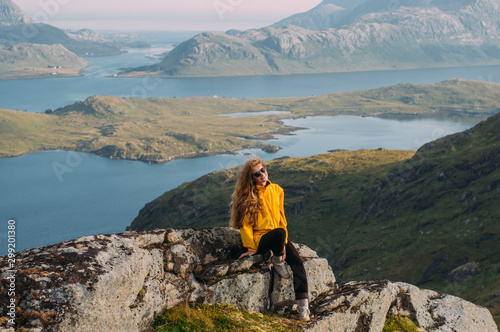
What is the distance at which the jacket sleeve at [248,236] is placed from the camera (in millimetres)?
17922

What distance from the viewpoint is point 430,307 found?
2050 centimetres

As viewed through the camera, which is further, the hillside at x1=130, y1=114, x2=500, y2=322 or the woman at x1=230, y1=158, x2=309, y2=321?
the hillside at x1=130, y1=114, x2=500, y2=322

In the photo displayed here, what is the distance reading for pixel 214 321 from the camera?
49.5 ft

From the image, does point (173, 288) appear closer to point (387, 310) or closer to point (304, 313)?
point (304, 313)

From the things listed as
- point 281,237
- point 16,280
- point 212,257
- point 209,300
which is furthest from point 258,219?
point 16,280

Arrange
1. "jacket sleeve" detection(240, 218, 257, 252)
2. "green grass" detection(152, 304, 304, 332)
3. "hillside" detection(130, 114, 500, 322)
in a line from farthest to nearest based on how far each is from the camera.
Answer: "hillside" detection(130, 114, 500, 322) < "jacket sleeve" detection(240, 218, 257, 252) < "green grass" detection(152, 304, 304, 332)

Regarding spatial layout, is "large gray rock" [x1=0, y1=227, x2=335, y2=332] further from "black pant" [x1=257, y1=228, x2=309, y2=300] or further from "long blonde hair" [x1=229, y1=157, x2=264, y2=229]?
"long blonde hair" [x1=229, y1=157, x2=264, y2=229]

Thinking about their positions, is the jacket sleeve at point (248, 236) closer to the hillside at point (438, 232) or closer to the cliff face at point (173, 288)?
the cliff face at point (173, 288)

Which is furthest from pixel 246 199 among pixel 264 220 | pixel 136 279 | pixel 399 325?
pixel 399 325

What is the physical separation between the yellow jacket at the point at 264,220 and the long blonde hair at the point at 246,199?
0.66 feet

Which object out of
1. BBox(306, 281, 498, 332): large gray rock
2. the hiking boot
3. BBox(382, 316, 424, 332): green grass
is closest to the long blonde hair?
the hiking boot

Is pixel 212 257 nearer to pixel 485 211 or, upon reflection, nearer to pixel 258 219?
pixel 258 219

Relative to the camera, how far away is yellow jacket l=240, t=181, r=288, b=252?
17.9 meters

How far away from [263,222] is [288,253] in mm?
1649
